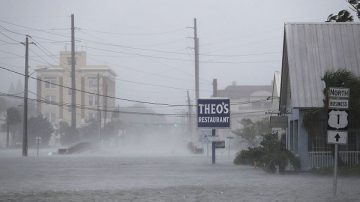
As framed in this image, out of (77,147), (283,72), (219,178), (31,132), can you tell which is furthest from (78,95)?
(219,178)

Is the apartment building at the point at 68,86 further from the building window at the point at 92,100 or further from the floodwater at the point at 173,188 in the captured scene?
the floodwater at the point at 173,188

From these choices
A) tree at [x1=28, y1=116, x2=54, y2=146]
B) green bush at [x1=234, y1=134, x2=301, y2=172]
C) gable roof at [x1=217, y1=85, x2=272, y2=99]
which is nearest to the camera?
green bush at [x1=234, y1=134, x2=301, y2=172]

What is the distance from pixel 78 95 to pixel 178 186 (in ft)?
381

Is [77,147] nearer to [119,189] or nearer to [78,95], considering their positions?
[119,189]

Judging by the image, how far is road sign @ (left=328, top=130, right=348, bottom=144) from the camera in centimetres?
1736

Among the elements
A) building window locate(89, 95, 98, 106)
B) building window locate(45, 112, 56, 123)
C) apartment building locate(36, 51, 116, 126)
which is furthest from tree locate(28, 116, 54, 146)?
building window locate(45, 112, 56, 123)

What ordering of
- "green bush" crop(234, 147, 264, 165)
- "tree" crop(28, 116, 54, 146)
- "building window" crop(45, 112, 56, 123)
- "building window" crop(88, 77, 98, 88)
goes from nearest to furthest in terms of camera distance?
"green bush" crop(234, 147, 264, 165) < "tree" crop(28, 116, 54, 146) < "building window" crop(88, 77, 98, 88) < "building window" crop(45, 112, 56, 123)

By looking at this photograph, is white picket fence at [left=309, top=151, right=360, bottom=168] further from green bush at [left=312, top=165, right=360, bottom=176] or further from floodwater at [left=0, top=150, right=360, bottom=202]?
floodwater at [left=0, top=150, right=360, bottom=202]

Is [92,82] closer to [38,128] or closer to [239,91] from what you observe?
[38,128]

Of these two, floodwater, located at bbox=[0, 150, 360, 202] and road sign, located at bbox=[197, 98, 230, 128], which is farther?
road sign, located at bbox=[197, 98, 230, 128]

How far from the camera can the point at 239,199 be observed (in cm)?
1716

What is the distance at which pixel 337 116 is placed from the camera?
17.5 m

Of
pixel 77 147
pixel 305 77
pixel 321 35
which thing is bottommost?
pixel 77 147

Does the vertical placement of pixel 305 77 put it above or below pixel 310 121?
above
